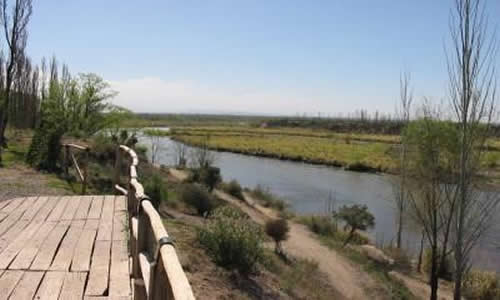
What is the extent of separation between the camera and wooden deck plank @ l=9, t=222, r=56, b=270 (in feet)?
12.7

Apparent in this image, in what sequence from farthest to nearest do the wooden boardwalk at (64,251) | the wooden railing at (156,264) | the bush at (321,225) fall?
1. the bush at (321,225)
2. the wooden boardwalk at (64,251)
3. the wooden railing at (156,264)

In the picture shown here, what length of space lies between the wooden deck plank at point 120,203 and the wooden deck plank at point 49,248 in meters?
0.89

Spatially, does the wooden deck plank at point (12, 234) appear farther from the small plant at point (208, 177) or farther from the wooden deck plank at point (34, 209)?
the small plant at point (208, 177)

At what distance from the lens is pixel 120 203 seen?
644 cm

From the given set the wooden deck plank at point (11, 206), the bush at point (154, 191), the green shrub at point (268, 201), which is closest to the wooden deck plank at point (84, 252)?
the wooden deck plank at point (11, 206)

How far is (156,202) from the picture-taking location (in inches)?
502

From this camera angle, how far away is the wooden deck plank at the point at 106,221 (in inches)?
188

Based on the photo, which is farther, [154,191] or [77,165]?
[154,191]

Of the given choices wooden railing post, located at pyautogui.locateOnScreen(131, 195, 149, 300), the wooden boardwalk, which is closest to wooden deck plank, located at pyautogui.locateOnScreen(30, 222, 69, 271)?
the wooden boardwalk

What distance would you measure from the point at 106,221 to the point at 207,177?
1755 centimetres

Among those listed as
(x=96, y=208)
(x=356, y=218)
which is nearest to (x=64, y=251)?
(x=96, y=208)

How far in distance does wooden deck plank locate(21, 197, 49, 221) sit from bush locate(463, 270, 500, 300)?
1080 centimetres

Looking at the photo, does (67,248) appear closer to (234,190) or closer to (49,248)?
(49,248)

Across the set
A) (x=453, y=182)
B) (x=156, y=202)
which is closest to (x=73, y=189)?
(x=156, y=202)
